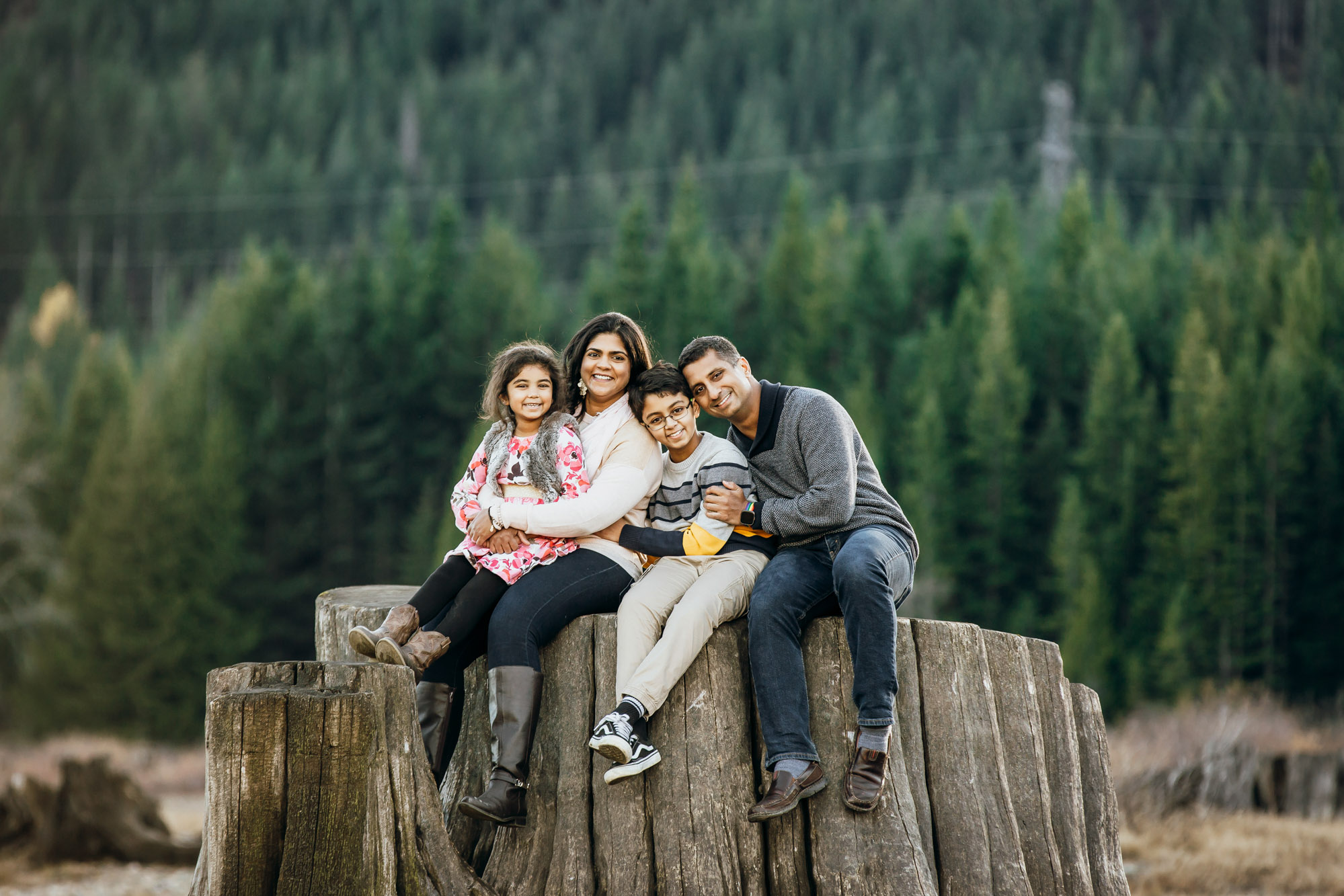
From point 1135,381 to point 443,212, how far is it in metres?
16.7

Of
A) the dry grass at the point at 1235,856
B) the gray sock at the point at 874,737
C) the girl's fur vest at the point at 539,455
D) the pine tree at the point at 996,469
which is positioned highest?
the pine tree at the point at 996,469

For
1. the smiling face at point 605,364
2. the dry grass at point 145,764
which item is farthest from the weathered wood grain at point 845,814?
the dry grass at point 145,764

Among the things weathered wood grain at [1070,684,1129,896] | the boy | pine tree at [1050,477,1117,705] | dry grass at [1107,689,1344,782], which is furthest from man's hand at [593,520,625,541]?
pine tree at [1050,477,1117,705]

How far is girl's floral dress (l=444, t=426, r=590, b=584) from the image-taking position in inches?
158

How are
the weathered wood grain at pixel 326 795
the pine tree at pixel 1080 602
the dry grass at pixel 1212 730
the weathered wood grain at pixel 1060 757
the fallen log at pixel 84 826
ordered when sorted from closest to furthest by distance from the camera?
the weathered wood grain at pixel 326 795, the weathered wood grain at pixel 1060 757, the fallen log at pixel 84 826, the dry grass at pixel 1212 730, the pine tree at pixel 1080 602

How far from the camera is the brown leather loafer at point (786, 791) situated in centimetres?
341

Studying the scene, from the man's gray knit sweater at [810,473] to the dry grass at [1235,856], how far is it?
5.01 m

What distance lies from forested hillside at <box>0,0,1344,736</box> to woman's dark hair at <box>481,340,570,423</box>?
19.8 metres

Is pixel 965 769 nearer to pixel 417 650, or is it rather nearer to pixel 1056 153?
pixel 417 650

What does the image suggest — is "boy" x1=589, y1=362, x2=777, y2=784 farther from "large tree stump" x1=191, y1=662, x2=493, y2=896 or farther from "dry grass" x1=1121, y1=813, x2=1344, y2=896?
"dry grass" x1=1121, y1=813, x2=1344, y2=896

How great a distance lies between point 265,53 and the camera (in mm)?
52062

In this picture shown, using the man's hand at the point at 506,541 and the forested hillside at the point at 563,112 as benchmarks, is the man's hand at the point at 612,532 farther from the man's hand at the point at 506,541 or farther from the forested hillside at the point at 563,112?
the forested hillside at the point at 563,112

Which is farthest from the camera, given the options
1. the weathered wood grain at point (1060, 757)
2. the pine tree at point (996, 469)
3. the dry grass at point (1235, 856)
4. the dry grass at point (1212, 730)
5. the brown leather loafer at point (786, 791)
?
the pine tree at point (996, 469)

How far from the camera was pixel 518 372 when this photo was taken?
4.25 m
